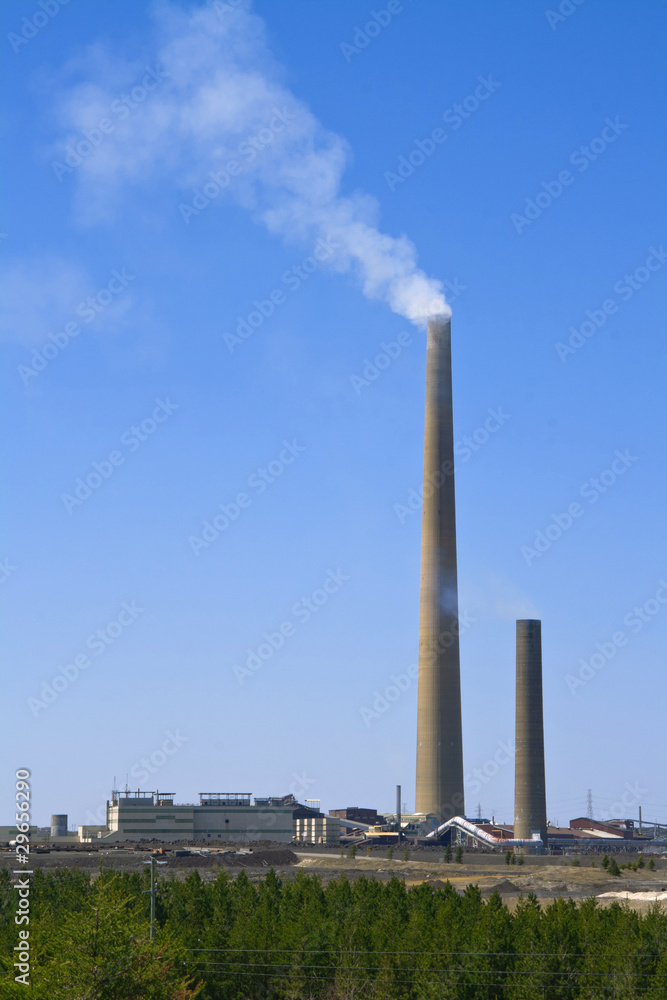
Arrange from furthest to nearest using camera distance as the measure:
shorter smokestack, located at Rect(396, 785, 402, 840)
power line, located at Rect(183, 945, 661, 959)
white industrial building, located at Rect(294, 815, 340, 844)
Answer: white industrial building, located at Rect(294, 815, 340, 844) → shorter smokestack, located at Rect(396, 785, 402, 840) → power line, located at Rect(183, 945, 661, 959)

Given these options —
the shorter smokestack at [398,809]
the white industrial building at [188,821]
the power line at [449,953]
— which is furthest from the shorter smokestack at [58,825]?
the power line at [449,953]

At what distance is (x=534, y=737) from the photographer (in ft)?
389

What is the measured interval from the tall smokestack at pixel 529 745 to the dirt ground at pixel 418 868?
1069 centimetres

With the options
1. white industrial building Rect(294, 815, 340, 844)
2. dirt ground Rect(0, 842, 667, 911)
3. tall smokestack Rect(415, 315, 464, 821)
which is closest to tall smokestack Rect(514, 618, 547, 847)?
tall smokestack Rect(415, 315, 464, 821)

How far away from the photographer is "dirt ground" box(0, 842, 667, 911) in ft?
248

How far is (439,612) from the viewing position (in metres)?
119

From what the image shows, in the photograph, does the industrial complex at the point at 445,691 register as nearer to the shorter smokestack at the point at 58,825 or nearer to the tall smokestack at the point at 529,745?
the tall smokestack at the point at 529,745

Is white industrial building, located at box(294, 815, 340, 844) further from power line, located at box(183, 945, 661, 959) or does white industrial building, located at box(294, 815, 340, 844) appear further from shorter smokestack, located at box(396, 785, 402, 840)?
power line, located at box(183, 945, 661, 959)

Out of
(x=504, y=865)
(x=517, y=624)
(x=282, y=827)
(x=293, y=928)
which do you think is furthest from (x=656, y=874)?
(x=282, y=827)

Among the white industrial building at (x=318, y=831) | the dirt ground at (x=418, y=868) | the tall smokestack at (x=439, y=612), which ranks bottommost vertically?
the white industrial building at (x=318, y=831)

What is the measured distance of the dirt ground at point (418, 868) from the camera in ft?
248

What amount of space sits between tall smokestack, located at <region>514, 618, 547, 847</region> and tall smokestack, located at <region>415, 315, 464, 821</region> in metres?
6.43

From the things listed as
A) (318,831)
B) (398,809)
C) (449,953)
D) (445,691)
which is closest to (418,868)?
(445,691)

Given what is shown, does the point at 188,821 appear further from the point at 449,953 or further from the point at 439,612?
the point at 449,953
